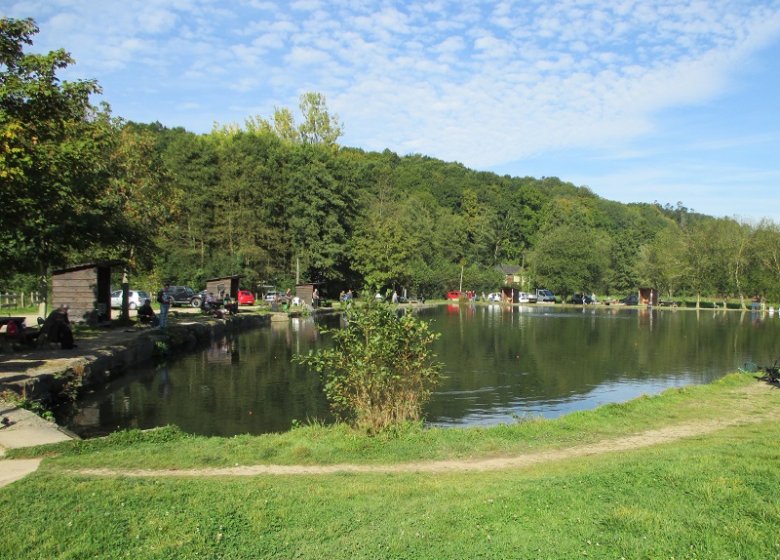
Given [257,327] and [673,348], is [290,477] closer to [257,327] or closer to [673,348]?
[673,348]

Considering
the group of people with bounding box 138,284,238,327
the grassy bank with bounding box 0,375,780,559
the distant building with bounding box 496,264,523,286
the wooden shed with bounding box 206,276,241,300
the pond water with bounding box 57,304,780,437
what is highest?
the distant building with bounding box 496,264,523,286

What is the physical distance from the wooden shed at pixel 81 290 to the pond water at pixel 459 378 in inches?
209

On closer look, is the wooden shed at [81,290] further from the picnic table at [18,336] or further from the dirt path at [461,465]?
the dirt path at [461,465]

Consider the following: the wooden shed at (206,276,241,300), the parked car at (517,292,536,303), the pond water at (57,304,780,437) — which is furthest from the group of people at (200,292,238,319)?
the parked car at (517,292,536,303)

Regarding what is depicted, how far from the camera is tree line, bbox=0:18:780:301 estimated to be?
15.5 metres

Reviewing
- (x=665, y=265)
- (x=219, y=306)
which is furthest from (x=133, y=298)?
(x=665, y=265)

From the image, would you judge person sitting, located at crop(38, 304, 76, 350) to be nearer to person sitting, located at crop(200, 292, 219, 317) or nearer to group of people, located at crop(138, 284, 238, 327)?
group of people, located at crop(138, 284, 238, 327)

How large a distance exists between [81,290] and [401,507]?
25.1 m

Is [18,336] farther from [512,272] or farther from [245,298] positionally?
[512,272]

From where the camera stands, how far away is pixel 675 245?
82.9m

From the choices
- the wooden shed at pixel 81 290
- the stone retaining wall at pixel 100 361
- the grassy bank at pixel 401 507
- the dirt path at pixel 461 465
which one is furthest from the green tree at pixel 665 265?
the grassy bank at pixel 401 507

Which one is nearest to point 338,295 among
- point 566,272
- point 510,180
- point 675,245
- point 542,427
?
point 566,272

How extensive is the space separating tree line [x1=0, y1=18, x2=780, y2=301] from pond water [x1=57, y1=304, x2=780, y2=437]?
18.2 ft

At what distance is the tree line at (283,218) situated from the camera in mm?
15539
